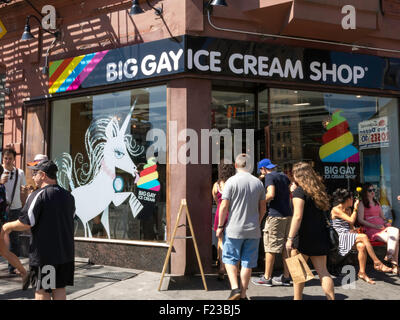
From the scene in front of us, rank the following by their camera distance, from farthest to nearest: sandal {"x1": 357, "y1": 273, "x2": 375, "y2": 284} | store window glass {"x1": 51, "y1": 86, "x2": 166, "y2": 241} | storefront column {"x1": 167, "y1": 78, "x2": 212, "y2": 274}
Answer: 1. store window glass {"x1": 51, "y1": 86, "x2": 166, "y2": 241}
2. storefront column {"x1": 167, "y1": 78, "x2": 212, "y2": 274}
3. sandal {"x1": 357, "y1": 273, "x2": 375, "y2": 284}

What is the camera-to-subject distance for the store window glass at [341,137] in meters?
7.48

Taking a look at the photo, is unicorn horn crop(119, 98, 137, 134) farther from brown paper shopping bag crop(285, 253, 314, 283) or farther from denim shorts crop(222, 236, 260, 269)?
brown paper shopping bag crop(285, 253, 314, 283)

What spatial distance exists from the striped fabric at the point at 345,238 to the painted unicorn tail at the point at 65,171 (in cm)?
551

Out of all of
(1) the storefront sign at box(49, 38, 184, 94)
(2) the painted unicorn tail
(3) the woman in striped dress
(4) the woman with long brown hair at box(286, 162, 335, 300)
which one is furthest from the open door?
(3) the woman in striped dress

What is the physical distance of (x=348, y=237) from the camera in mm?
6246

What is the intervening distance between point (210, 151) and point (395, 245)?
3.74m

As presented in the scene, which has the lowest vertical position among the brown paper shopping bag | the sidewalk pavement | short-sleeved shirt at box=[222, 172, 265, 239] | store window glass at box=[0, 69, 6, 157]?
the sidewalk pavement

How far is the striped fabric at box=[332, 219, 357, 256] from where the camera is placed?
20.4 ft

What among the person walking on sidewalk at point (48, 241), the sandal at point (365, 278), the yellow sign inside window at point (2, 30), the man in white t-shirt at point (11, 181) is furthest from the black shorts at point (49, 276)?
the yellow sign inside window at point (2, 30)

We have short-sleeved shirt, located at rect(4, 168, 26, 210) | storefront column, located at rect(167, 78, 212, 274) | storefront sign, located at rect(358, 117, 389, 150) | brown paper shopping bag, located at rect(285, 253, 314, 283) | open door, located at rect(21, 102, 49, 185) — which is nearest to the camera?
brown paper shopping bag, located at rect(285, 253, 314, 283)

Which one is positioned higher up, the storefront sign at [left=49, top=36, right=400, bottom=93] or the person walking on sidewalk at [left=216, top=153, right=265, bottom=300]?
the storefront sign at [left=49, top=36, right=400, bottom=93]

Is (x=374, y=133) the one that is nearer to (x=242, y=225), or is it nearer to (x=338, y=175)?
(x=338, y=175)

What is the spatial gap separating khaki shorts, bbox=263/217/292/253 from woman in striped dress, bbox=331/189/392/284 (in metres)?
1.14

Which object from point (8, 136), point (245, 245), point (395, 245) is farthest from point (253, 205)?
point (8, 136)
